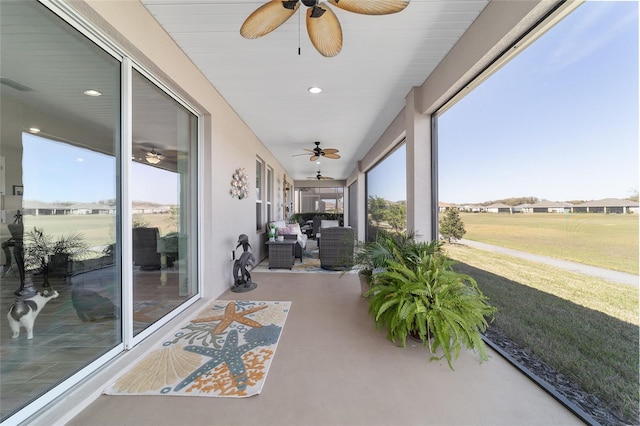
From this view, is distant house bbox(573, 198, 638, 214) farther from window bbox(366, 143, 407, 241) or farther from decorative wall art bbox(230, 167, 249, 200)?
decorative wall art bbox(230, 167, 249, 200)

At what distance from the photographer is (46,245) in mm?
1588

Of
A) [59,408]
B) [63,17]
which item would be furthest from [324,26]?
[59,408]

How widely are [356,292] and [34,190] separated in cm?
335

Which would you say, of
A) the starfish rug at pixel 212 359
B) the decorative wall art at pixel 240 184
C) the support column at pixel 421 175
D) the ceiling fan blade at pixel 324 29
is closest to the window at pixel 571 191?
the support column at pixel 421 175

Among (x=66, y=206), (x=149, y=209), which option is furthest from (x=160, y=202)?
(x=66, y=206)

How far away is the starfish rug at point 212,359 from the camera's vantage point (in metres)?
1.61

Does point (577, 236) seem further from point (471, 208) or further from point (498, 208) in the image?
point (471, 208)

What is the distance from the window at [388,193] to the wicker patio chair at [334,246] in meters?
0.61

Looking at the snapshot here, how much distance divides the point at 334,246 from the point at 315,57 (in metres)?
3.26

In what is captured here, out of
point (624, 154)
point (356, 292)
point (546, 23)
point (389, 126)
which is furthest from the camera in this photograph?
point (389, 126)

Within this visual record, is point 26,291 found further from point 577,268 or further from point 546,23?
point 546,23

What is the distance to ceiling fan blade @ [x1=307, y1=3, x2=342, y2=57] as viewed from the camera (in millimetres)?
1611

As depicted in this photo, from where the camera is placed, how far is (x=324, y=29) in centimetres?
175

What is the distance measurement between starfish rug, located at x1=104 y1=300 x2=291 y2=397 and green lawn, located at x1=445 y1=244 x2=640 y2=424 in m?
2.07
